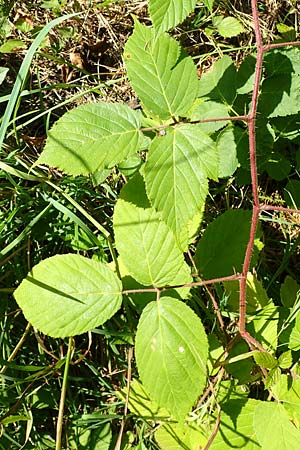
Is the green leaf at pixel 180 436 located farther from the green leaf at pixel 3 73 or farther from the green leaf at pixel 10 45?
the green leaf at pixel 10 45

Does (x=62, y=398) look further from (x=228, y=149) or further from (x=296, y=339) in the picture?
(x=228, y=149)

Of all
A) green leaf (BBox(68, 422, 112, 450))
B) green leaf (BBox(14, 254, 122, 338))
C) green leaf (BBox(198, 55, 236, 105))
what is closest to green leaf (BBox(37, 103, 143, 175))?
green leaf (BBox(14, 254, 122, 338))

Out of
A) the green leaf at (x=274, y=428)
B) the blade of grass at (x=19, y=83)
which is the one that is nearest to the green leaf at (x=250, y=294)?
the green leaf at (x=274, y=428)

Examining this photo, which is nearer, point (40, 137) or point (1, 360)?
point (1, 360)

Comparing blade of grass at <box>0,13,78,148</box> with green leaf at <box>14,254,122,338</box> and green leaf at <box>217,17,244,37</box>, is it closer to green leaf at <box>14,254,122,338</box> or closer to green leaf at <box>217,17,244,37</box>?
green leaf at <box>14,254,122,338</box>

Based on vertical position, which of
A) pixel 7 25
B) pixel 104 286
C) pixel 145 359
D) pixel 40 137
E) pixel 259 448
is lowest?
pixel 259 448

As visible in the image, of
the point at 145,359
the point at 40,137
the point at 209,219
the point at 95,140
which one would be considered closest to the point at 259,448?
the point at 145,359

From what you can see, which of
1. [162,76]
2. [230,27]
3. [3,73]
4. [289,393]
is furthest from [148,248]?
[230,27]

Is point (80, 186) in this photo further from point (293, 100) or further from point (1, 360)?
point (293, 100)
